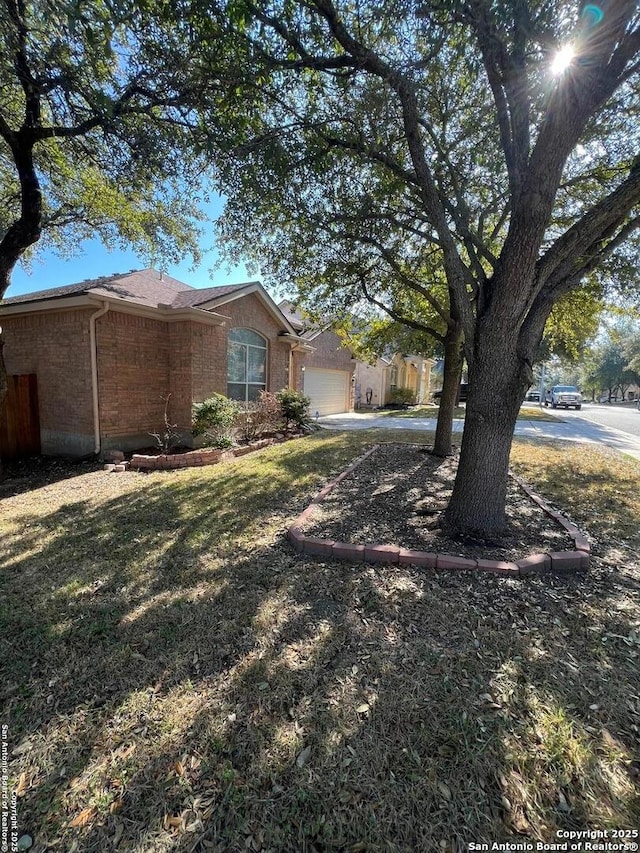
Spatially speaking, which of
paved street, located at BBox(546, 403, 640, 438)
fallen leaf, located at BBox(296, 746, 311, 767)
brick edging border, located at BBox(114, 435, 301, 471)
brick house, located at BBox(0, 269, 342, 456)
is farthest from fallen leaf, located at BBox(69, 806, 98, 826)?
paved street, located at BBox(546, 403, 640, 438)

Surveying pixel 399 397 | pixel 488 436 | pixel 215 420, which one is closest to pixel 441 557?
pixel 488 436

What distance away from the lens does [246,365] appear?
36.8 feet

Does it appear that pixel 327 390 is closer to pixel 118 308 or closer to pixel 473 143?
pixel 118 308

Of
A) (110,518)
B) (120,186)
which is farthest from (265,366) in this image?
(110,518)

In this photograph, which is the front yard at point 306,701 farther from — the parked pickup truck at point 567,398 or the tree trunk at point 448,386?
the parked pickup truck at point 567,398

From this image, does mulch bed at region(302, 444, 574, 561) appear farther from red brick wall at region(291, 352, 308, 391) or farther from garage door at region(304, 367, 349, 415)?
garage door at region(304, 367, 349, 415)

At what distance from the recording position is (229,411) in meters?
8.68

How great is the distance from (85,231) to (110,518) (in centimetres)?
767

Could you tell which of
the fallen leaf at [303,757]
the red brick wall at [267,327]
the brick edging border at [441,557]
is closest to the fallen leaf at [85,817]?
the fallen leaf at [303,757]

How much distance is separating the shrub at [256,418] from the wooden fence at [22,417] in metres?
4.51

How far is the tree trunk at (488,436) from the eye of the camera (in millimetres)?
3629

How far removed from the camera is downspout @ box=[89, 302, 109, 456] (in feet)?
24.5

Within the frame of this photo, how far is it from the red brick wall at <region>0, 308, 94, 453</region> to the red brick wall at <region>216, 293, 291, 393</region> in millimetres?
3381

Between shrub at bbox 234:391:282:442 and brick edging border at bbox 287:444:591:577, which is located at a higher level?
shrub at bbox 234:391:282:442
